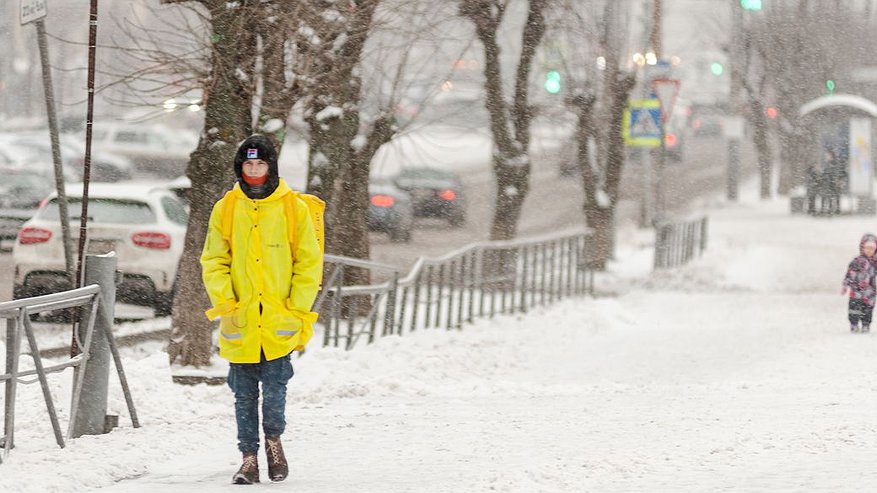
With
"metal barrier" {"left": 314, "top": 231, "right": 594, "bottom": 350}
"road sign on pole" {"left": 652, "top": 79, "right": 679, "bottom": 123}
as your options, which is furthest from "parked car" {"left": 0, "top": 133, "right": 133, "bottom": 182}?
"metal barrier" {"left": 314, "top": 231, "right": 594, "bottom": 350}

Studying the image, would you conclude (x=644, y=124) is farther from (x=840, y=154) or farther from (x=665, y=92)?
(x=840, y=154)

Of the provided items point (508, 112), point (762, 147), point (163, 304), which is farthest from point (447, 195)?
point (163, 304)

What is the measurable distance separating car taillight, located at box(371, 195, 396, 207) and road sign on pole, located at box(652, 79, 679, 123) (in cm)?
728

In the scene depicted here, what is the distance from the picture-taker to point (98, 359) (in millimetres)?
8523

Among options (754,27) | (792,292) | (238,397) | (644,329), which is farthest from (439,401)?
(754,27)

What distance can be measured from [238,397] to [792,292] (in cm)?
1634

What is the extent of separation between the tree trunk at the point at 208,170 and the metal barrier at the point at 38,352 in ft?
9.97

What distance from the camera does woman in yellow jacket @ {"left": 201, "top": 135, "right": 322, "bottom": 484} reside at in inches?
283

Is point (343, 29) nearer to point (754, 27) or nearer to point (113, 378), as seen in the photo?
point (113, 378)

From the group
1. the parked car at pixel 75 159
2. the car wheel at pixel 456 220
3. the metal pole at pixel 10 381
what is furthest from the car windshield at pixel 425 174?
the metal pole at pixel 10 381

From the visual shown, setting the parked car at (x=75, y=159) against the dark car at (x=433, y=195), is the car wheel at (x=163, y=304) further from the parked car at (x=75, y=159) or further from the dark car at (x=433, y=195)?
the dark car at (x=433, y=195)

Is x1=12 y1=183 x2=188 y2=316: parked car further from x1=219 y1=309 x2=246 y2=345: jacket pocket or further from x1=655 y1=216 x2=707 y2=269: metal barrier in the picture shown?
x1=655 y1=216 x2=707 y2=269: metal barrier

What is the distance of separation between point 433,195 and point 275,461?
30.5 metres

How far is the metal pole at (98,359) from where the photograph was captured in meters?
8.46
